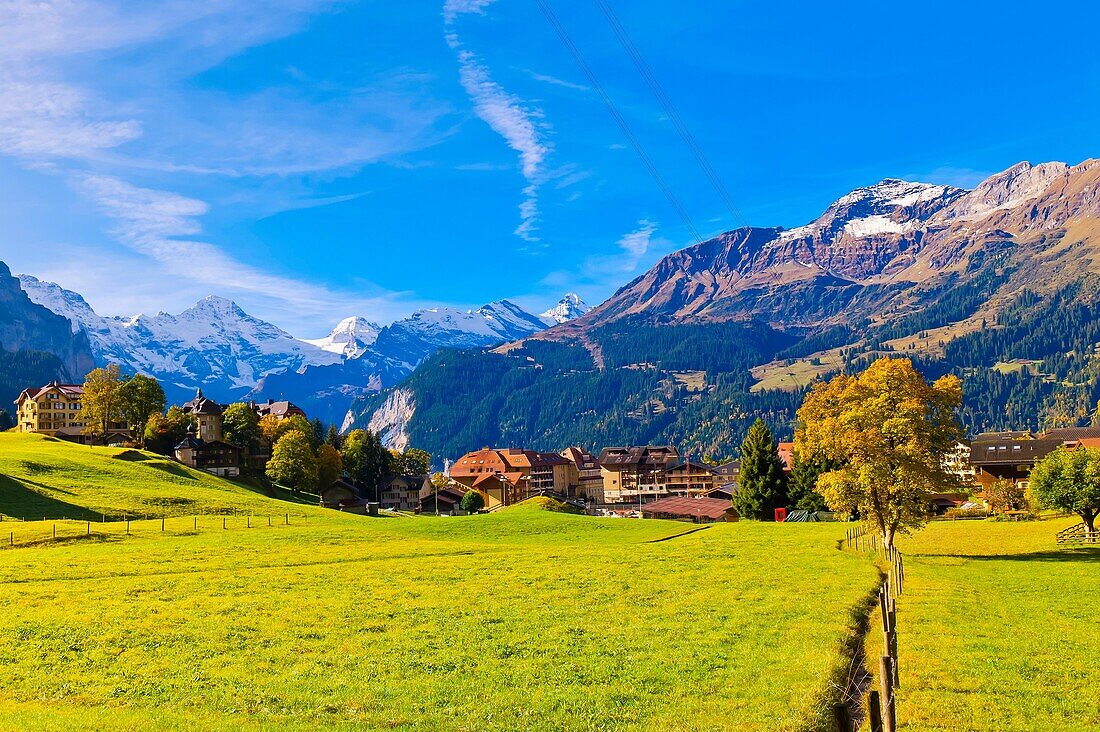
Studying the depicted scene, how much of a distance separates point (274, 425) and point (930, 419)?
144 meters

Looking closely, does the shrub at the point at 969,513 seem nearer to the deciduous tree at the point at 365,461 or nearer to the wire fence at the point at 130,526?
the wire fence at the point at 130,526

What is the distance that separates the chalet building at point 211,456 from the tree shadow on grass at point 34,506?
55.6 meters

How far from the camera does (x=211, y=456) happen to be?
151 meters

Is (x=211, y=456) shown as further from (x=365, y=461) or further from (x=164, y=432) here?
(x=365, y=461)

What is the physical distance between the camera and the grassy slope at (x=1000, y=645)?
65.9 feet

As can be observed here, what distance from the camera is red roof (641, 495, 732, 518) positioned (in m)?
123

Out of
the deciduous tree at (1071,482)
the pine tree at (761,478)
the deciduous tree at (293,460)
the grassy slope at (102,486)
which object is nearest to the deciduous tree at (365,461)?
the deciduous tree at (293,460)

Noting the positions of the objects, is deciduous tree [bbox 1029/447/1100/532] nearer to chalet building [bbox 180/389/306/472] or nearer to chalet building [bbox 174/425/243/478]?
chalet building [bbox 174/425/243/478]

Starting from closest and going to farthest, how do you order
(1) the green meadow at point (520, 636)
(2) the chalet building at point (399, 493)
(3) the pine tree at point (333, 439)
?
(1) the green meadow at point (520, 636), (3) the pine tree at point (333, 439), (2) the chalet building at point (399, 493)

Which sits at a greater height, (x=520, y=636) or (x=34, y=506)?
(x=34, y=506)

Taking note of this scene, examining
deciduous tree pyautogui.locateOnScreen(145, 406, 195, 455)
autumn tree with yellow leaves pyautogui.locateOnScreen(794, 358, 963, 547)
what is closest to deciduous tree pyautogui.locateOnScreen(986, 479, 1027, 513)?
autumn tree with yellow leaves pyautogui.locateOnScreen(794, 358, 963, 547)

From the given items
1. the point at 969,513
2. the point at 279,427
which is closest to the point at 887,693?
the point at 969,513

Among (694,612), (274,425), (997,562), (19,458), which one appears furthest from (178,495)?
(997,562)

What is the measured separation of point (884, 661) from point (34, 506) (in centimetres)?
9197
